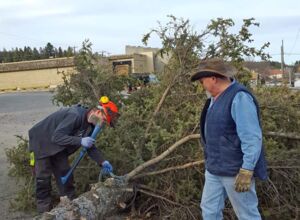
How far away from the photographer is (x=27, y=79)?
54.9 meters

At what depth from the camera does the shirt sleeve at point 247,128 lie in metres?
3.01

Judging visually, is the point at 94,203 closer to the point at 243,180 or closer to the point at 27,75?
the point at 243,180

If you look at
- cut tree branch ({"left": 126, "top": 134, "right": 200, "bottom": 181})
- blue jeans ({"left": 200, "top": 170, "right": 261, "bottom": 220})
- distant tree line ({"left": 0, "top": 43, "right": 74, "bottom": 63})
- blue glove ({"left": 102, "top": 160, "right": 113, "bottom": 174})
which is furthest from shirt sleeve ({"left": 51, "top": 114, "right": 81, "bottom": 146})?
distant tree line ({"left": 0, "top": 43, "right": 74, "bottom": 63})

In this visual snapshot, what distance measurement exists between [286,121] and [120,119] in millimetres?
2016

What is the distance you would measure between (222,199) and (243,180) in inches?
18.5

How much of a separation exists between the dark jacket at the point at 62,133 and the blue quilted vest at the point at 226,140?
151 centimetres

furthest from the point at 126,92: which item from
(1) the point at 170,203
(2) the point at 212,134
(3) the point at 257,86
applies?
(2) the point at 212,134

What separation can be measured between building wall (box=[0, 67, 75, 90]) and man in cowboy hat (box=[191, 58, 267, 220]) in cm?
5005

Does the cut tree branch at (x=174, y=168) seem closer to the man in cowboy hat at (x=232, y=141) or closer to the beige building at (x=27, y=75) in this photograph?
the man in cowboy hat at (x=232, y=141)

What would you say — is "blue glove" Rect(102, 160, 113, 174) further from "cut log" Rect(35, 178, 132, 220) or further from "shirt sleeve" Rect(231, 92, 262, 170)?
"shirt sleeve" Rect(231, 92, 262, 170)

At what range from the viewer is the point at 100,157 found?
4.50 m

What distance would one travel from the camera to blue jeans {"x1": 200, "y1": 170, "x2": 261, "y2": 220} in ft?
10.6

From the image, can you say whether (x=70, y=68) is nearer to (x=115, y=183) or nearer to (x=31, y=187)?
(x=31, y=187)

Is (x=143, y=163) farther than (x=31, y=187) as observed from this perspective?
No
